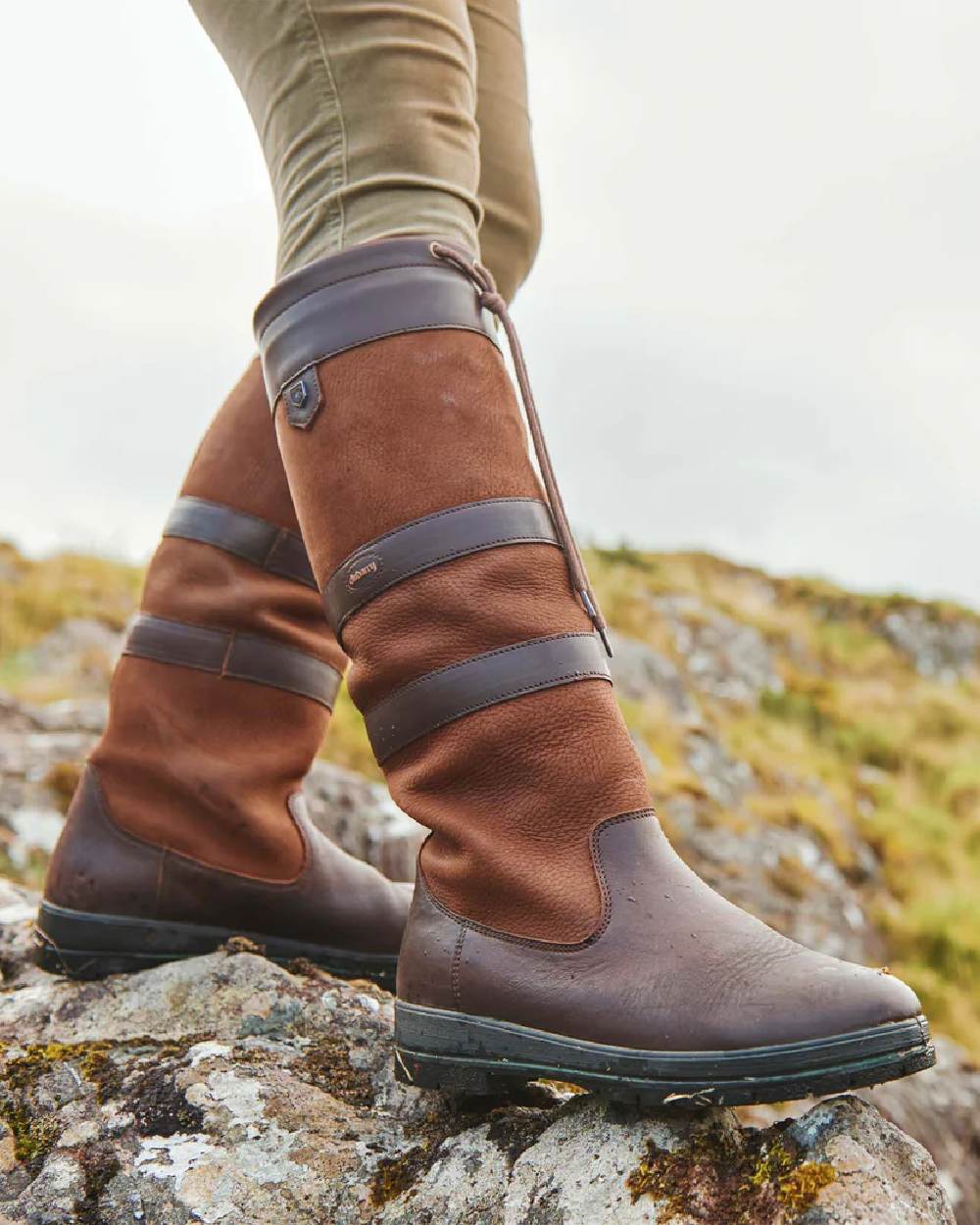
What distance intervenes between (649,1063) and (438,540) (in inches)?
22.8

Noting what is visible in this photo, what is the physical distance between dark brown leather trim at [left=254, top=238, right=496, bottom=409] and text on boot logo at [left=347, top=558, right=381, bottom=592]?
18 cm

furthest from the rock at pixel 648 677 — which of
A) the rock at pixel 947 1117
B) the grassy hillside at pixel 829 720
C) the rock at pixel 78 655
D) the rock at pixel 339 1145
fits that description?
the rock at pixel 339 1145

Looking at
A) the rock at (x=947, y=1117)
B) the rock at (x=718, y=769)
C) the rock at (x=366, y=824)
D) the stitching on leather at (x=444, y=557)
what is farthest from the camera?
the rock at (x=718, y=769)

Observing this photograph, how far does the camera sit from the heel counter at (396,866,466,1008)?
46.5 inches

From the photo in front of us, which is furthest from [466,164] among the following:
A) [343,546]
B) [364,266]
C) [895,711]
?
[895,711]

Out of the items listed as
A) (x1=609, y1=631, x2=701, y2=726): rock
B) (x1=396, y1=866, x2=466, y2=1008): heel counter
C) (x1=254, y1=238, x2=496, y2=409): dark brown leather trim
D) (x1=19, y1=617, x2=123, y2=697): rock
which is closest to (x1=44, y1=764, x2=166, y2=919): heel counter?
(x1=396, y1=866, x2=466, y2=1008): heel counter

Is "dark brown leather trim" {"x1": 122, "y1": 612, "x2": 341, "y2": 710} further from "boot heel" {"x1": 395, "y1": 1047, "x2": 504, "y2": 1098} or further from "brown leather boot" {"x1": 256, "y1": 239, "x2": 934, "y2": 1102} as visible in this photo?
"boot heel" {"x1": 395, "y1": 1047, "x2": 504, "y2": 1098}

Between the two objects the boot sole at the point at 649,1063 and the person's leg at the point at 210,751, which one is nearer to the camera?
the boot sole at the point at 649,1063

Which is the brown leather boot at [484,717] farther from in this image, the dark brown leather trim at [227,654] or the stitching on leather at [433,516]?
the dark brown leather trim at [227,654]

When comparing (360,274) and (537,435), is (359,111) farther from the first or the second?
(537,435)

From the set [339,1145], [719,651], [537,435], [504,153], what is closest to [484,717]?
[537,435]

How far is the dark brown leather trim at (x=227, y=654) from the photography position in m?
1.62

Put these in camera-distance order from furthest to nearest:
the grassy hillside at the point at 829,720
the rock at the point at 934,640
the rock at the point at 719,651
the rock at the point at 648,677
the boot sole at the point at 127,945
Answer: the rock at the point at 934,640 < the rock at the point at 719,651 < the rock at the point at 648,677 < the grassy hillside at the point at 829,720 < the boot sole at the point at 127,945

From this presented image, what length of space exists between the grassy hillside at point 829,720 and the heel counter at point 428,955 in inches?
151
